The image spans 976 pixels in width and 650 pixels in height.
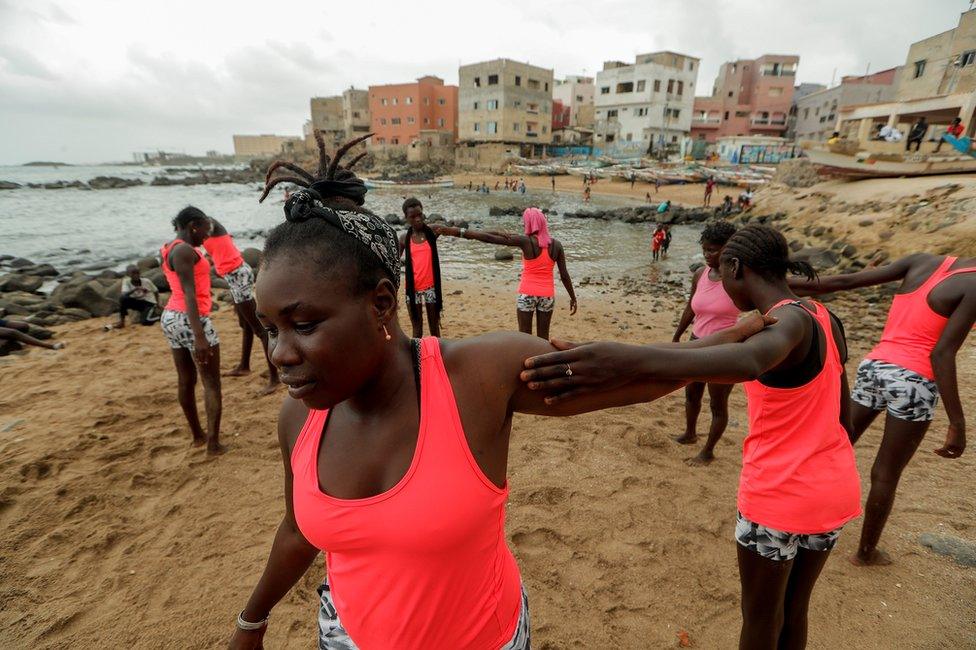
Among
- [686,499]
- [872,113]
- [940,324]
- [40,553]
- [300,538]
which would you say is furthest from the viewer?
[872,113]

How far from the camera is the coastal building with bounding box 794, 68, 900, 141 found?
4291cm

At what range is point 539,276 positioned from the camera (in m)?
6.12

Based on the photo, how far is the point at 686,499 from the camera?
3846 mm

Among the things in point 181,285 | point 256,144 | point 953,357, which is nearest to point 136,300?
point 181,285

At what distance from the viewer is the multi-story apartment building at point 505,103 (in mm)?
53219

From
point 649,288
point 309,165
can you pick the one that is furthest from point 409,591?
point 309,165

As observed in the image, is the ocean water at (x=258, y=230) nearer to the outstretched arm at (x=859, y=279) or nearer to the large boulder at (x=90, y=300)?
the large boulder at (x=90, y=300)

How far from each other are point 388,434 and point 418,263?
525 cm

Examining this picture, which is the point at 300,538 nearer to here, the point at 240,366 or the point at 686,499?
the point at 686,499

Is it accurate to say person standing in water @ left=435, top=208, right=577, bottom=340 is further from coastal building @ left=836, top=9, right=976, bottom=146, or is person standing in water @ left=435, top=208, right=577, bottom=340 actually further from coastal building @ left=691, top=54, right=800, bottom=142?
coastal building @ left=691, top=54, right=800, bottom=142

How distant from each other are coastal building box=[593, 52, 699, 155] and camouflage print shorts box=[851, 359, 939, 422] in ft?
180

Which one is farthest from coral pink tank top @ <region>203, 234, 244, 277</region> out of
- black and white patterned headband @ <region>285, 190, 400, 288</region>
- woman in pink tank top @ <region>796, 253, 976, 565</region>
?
woman in pink tank top @ <region>796, 253, 976, 565</region>

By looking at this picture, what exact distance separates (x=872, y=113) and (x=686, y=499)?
1161 inches

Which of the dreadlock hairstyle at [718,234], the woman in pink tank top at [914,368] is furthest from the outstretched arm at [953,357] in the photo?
the dreadlock hairstyle at [718,234]
